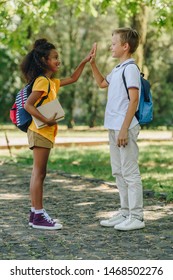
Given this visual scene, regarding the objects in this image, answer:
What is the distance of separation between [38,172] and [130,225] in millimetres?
1116

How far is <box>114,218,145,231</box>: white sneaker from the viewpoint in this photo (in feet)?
21.7

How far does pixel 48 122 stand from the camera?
6512mm

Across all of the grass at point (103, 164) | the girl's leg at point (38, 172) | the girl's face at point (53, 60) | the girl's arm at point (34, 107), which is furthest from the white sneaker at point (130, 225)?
the grass at point (103, 164)

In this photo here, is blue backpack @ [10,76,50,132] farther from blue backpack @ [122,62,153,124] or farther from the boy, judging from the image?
blue backpack @ [122,62,153,124]

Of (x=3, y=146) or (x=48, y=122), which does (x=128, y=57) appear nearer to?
(x=48, y=122)

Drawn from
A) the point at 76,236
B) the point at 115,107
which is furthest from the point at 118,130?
the point at 76,236

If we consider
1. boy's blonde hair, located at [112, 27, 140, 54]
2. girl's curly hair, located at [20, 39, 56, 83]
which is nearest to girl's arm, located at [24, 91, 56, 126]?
girl's curly hair, located at [20, 39, 56, 83]

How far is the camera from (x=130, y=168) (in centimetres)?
657

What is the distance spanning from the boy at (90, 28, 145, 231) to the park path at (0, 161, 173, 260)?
304 millimetres

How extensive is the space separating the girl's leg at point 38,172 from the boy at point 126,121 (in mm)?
723

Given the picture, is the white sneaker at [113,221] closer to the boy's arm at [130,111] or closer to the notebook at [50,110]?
the boy's arm at [130,111]
